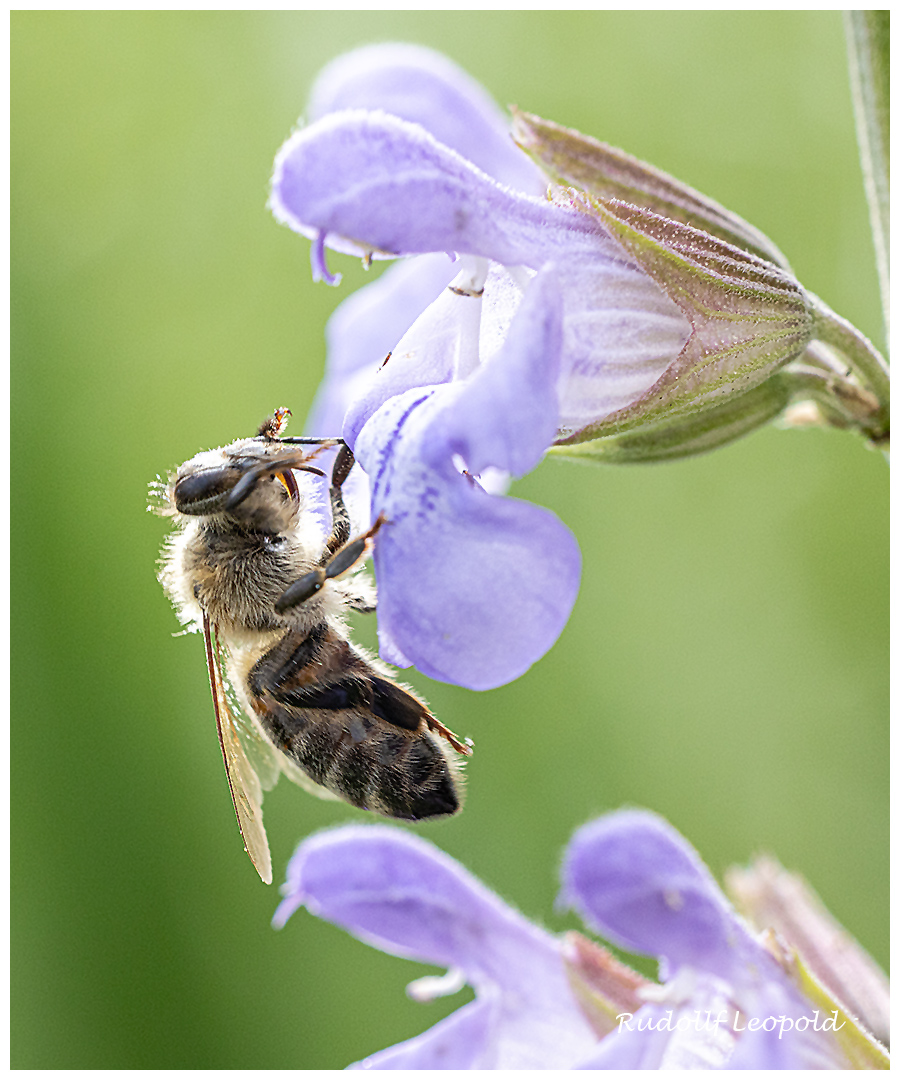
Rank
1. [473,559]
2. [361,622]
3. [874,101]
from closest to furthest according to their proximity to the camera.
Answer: [473,559], [874,101], [361,622]

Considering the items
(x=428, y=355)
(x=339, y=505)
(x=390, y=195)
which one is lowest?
(x=339, y=505)

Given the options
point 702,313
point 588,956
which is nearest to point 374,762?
point 588,956

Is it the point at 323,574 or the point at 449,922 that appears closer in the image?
the point at 323,574

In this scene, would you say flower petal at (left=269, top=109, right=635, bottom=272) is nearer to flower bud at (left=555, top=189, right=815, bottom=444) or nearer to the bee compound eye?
flower bud at (left=555, top=189, right=815, bottom=444)

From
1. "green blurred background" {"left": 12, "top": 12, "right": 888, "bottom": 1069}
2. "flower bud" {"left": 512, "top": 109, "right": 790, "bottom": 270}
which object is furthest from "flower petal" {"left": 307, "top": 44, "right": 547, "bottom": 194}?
"green blurred background" {"left": 12, "top": 12, "right": 888, "bottom": 1069}

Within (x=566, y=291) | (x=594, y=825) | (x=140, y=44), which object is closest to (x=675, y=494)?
(x=140, y=44)

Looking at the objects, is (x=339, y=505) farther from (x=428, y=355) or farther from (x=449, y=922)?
(x=449, y=922)

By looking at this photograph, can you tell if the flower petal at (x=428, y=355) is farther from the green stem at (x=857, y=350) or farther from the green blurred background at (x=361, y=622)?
the green blurred background at (x=361, y=622)
